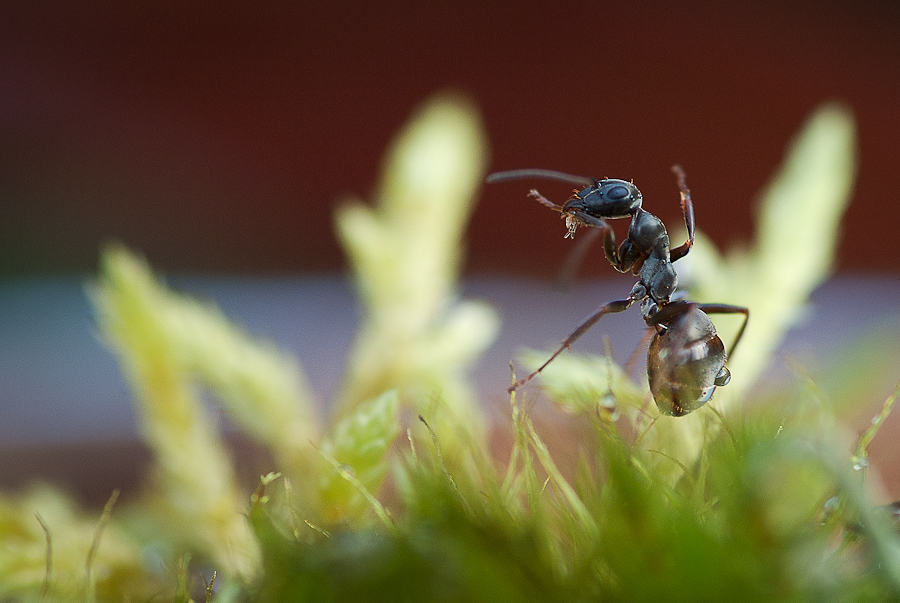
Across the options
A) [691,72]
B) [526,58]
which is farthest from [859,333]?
[526,58]

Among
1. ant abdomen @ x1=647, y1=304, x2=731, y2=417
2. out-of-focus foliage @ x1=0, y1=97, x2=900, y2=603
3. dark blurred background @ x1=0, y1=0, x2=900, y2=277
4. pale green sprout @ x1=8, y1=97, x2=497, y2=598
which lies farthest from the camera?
dark blurred background @ x1=0, y1=0, x2=900, y2=277

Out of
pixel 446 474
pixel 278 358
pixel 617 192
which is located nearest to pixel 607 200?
pixel 617 192

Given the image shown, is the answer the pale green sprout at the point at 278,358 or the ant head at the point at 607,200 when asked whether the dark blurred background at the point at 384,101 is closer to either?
the pale green sprout at the point at 278,358

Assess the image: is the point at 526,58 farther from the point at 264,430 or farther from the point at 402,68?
the point at 264,430

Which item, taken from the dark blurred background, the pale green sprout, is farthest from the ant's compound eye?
the dark blurred background

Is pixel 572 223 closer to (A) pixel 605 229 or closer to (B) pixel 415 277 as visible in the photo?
(A) pixel 605 229

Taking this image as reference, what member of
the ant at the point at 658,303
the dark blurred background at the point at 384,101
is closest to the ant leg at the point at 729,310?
the ant at the point at 658,303

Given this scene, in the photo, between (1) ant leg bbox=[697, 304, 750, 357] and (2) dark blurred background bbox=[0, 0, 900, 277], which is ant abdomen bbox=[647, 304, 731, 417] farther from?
(2) dark blurred background bbox=[0, 0, 900, 277]
